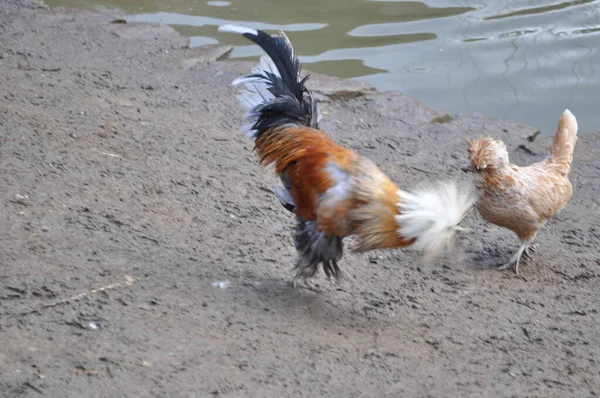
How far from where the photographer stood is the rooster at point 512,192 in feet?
17.0

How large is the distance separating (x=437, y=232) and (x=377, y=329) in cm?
74

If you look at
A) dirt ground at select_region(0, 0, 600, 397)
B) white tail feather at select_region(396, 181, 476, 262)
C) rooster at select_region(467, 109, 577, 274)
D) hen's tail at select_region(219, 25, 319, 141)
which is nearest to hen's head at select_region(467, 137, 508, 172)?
rooster at select_region(467, 109, 577, 274)

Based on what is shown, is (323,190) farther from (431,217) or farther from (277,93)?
(277,93)

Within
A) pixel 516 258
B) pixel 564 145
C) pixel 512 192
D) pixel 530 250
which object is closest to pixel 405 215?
pixel 512 192

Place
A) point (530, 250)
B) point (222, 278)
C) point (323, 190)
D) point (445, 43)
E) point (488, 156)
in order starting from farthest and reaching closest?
point (445, 43), point (530, 250), point (488, 156), point (222, 278), point (323, 190)

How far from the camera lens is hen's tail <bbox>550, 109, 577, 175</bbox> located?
224 inches

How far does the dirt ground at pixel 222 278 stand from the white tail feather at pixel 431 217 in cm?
61

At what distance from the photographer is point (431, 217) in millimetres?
4109

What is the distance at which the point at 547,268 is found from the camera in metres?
5.50

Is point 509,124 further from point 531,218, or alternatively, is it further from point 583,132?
point 531,218

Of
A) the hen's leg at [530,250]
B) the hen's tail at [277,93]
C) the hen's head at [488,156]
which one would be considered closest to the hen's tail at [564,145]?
the hen's leg at [530,250]

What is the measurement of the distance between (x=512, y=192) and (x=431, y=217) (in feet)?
4.34

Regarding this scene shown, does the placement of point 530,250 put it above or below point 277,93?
below

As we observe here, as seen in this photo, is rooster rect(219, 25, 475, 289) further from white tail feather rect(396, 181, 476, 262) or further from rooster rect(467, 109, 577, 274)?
rooster rect(467, 109, 577, 274)
